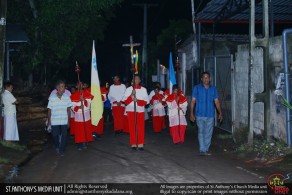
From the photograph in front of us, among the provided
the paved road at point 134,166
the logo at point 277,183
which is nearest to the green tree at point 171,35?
the paved road at point 134,166

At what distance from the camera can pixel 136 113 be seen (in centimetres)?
1271

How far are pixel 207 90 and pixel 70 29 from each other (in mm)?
11218

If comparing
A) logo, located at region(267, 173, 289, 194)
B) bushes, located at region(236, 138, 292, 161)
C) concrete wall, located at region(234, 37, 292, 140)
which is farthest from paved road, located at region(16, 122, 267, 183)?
concrete wall, located at region(234, 37, 292, 140)

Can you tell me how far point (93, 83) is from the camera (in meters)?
13.3

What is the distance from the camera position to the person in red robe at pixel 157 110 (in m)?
16.9

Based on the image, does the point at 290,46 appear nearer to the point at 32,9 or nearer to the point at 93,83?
the point at 93,83

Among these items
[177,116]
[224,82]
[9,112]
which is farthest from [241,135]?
[9,112]

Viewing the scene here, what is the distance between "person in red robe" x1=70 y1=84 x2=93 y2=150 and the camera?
1297 centimetres

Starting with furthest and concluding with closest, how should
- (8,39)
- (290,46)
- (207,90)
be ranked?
(8,39), (207,90), (290,46)

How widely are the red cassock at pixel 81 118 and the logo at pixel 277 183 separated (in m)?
5.51

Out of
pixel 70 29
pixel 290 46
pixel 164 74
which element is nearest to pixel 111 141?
pixel 290 46

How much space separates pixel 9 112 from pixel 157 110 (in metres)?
5.60

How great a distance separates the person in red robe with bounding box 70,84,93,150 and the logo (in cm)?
551

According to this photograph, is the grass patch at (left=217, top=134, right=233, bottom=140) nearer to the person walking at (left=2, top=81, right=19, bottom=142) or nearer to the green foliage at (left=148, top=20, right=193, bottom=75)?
the person walking at (left=2, top=81, right=19, bottom=142)
